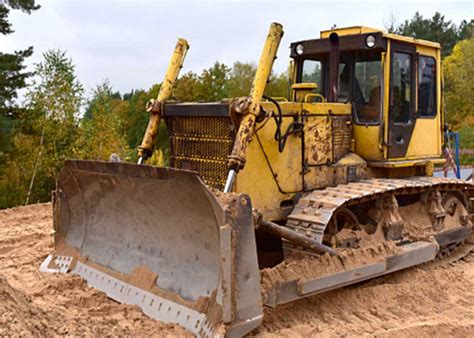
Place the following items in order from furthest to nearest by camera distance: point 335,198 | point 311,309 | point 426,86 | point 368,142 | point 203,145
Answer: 1. point 426,86
2. point 368,142
3. point 203,145
4. point 335,198
5. point 311,309

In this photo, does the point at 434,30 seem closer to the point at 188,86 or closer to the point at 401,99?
the point at 188,86

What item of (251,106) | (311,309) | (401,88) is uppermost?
(401,88)

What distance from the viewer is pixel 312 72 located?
24.3 feet

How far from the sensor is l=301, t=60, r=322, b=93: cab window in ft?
23.6

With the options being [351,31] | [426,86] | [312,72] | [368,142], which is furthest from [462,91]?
[368,142]

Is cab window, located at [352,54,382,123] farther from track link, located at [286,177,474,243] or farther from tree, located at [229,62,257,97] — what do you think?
tree, located at [229,62,257,97]

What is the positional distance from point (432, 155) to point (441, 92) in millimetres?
884

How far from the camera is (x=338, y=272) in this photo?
529 centimetres

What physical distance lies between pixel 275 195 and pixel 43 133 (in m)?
12.6

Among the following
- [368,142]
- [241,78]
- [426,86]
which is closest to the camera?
[368,142]

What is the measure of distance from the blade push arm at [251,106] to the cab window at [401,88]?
183 centimetres

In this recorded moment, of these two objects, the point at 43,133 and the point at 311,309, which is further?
the point at 43,133

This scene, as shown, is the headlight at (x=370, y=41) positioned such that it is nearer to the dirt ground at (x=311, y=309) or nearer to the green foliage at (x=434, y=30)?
the dirt ground at (x=311, y=309)

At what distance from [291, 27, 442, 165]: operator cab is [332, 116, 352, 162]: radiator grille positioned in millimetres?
111
